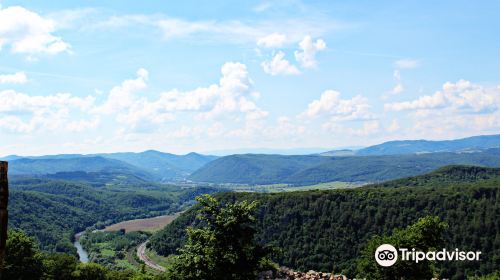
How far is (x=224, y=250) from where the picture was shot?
24.2 metres

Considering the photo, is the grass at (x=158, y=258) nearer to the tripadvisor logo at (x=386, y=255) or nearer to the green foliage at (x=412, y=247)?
the green foliage at (x=412, y=247)

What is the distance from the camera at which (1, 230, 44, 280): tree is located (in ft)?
182

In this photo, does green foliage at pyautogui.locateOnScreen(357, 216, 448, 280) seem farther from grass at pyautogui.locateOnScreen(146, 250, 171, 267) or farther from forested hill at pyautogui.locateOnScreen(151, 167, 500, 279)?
grass at pyautogui.locateOnScreen(146, 250, 171, 267)

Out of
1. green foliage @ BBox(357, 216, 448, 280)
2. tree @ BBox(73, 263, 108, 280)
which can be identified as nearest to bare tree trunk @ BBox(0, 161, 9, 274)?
green foliage @ BBox(357, 216, 448, 280)

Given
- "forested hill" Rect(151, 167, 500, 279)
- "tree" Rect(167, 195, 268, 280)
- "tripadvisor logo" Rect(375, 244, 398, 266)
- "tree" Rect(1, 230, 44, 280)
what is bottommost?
"forested hill" Rect(151, 167, 500, 279)

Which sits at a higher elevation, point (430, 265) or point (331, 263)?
point (430, 265)

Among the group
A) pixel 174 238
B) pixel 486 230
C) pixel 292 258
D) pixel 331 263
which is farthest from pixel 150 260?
pixel 486 230

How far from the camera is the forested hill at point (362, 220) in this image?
128m

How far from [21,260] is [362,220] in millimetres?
116218

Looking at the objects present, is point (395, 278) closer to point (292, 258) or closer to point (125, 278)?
point (125, 278)

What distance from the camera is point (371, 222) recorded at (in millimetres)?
146750

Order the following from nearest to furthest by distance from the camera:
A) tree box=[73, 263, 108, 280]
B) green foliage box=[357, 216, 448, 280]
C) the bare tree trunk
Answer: the bare tree trunk
green foliage box=[357, 216, 448, 280]
tree box=[73, 263, 108, 280]

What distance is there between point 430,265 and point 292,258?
112 metres

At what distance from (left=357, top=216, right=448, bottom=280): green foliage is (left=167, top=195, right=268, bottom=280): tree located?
39.1ft
